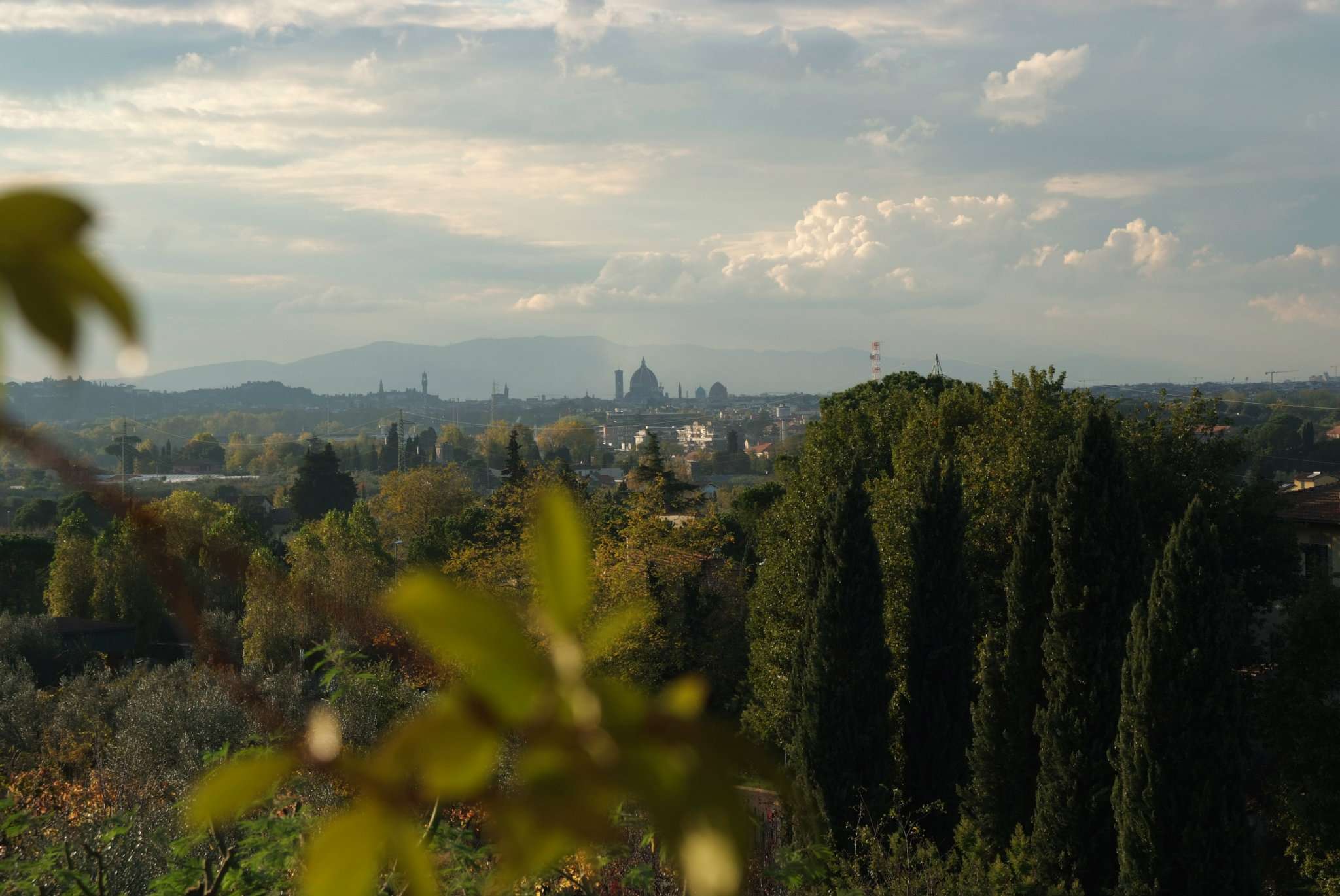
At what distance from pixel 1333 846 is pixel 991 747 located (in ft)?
12.7

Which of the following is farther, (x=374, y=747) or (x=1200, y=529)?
(x=1200, y=529)

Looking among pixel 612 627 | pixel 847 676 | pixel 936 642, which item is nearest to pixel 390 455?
pixel 936 642

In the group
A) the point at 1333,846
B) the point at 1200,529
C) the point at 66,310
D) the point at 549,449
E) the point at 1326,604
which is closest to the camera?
the point at 66,310

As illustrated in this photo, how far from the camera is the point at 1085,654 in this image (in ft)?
43.4

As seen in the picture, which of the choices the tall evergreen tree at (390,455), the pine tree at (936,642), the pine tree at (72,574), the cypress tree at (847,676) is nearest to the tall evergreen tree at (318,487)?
the pine tree at (72,574)

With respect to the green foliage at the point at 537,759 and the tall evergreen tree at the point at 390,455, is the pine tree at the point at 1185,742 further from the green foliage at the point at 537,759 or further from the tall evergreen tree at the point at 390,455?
the tall evergreen tree at the point at 390,455

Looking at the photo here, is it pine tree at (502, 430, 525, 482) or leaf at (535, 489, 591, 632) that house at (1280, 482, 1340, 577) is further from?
pine tree at (502, 430, 525, 482)

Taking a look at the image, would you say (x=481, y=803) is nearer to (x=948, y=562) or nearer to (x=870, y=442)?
(x=948, y=562)

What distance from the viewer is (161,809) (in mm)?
10070

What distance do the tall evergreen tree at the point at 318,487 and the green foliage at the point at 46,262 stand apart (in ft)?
140

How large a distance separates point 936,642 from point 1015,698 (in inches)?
57.5

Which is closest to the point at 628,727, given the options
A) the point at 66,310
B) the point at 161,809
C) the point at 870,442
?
the point at 66,310

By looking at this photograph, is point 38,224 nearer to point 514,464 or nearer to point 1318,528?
point 1318,528

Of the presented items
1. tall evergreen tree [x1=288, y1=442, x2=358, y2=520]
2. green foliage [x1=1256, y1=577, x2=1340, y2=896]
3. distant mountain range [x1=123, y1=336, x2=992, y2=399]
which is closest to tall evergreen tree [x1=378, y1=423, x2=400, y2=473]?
distant mountain range [x1=123, y1=336, x2=992, y2=399]
